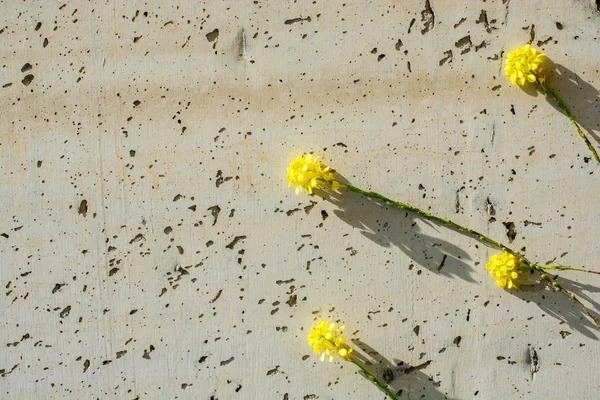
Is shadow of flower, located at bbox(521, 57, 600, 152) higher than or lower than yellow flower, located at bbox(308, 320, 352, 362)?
higher

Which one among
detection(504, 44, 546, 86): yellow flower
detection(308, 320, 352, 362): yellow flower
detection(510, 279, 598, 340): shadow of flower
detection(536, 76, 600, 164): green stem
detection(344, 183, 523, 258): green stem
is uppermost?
detection(504, 44, 546, 86): yellow flower

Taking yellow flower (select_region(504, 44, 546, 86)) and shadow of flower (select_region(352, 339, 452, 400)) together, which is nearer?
yellow flower (select_region(504, 44, 546, 86))

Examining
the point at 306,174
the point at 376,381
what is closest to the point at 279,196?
the point at 306,174

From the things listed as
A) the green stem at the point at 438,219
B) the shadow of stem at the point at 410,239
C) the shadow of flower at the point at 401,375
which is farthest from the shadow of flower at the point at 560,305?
the shadow of flower at the point at 401,375

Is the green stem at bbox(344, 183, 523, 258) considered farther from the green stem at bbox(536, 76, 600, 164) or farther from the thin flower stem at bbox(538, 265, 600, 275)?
the green stem at bbox(536, 76, 600, 164)

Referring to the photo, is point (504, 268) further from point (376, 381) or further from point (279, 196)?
point (279, 196)

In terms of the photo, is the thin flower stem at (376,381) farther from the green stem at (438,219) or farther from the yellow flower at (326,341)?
the green stem at (438,219)

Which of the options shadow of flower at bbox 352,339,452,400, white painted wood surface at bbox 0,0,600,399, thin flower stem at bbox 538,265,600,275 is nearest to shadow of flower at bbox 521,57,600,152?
white painted wood surface at bbox 0,0,600,399
